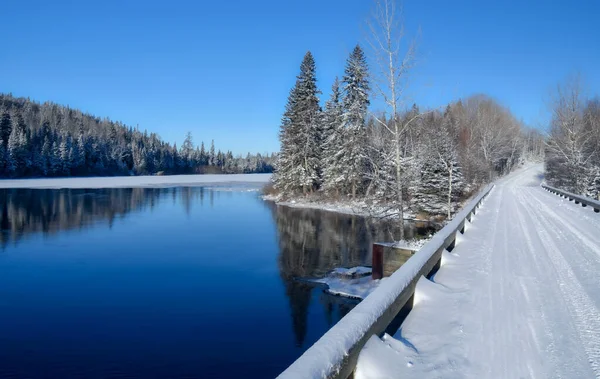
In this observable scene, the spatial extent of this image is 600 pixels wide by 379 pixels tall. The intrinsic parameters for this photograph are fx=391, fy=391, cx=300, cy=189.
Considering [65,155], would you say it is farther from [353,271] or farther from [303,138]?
[353,271]

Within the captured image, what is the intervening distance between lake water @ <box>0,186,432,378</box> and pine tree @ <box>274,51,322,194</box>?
1529cm

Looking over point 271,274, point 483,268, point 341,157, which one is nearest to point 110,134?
point 341,157

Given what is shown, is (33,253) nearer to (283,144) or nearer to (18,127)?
(283,144)

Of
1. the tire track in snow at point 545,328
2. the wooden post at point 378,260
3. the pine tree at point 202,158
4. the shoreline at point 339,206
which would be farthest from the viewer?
the pine tree at point 202,158

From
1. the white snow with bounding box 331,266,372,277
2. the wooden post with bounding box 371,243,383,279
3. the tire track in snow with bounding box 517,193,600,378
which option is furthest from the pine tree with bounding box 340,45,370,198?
the tire track in snow with bounding box 517,193,600,378

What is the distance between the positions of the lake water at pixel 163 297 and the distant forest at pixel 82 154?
6522cm

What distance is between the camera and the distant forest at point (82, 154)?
257 feet

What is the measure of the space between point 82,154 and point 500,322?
10065cm

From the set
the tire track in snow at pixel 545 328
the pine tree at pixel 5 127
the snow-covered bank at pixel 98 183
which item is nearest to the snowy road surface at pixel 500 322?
the tire track in snow at pixel 545 328

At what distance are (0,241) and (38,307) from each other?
10.9m

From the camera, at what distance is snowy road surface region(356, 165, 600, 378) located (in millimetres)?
2969

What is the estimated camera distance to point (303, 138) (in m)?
39.5

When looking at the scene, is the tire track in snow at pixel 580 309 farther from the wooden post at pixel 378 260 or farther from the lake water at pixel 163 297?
the lake water at pixel 163 297

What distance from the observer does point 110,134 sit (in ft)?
381
